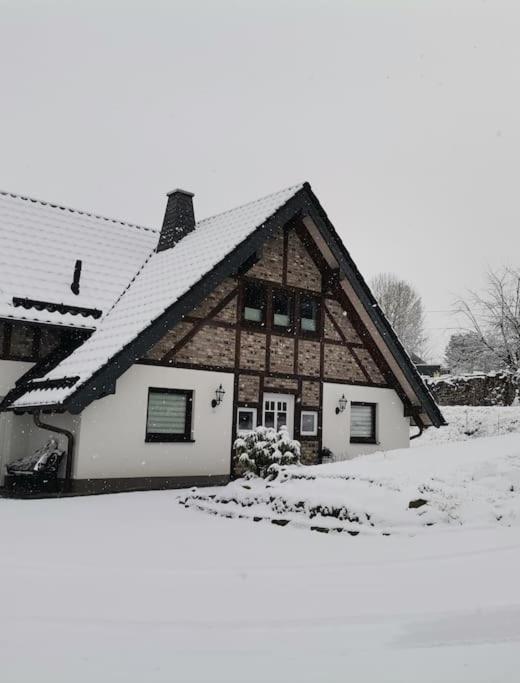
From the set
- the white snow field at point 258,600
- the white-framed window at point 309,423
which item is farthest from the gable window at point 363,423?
the white snow field at point 258,600

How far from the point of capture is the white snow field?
14.0 feet

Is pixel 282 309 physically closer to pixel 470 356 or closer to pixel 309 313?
pixel 309 313

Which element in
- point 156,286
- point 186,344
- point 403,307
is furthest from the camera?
point 403,307

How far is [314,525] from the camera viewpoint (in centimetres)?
911

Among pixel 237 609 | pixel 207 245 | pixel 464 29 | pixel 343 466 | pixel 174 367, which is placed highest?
pixel 464 29

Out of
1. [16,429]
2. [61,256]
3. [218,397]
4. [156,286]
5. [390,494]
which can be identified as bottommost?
[390,494]

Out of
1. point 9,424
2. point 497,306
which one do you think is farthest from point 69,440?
point 497,306

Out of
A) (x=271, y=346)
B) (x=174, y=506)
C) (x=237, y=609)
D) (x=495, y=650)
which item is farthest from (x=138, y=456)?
(x=495, y=650)

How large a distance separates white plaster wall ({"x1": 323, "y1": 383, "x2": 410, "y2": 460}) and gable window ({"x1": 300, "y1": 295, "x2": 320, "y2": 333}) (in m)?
1.46

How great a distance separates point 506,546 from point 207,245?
10.7 m

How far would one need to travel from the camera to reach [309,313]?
1777 cm

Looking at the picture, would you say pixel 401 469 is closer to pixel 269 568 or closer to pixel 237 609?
pixel 269 568

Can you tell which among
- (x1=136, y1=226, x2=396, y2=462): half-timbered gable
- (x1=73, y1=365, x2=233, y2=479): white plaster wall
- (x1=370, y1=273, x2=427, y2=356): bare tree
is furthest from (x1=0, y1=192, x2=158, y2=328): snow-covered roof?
(x1=370, y1=273, x2=427, y2=356): bare tree

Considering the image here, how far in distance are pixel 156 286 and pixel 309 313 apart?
4.07m
